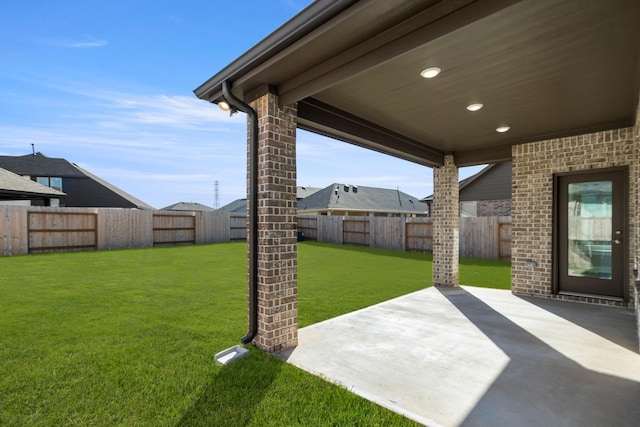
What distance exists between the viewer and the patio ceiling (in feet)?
7.04

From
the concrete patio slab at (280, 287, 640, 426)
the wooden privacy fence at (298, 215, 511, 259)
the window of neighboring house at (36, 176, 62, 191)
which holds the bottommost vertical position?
the concrete patio slab at (280, 287, 640, 426)

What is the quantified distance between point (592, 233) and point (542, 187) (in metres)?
1.04

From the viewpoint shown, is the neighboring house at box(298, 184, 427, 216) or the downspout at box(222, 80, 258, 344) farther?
the neighboring house at box(298, 184, 427, 216)

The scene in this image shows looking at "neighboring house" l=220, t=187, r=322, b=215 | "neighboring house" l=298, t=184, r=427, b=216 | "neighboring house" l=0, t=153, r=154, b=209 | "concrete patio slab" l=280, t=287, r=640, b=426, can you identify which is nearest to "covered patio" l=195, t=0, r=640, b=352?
"concrete patio slab" l=280, t=287, r=640, b=426

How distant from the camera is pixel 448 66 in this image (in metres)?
2.88

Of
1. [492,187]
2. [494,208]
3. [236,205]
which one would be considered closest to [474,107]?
[492,187]

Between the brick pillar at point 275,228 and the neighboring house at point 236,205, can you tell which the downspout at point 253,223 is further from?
the neighboring house at point 236,205

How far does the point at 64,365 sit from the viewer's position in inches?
115

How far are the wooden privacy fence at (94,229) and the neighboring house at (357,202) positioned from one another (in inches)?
393

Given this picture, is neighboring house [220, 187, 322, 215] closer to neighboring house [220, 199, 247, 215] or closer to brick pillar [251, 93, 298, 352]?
neighboring house [220, 199, 247, 215]

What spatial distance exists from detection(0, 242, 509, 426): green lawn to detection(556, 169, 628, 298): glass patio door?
9.02ft

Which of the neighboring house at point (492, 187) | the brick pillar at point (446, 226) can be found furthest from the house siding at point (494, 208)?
the brick pillar at point (446, 226)

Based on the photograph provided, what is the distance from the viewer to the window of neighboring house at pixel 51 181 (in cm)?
2084

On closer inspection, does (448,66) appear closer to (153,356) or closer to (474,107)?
(474,107)
